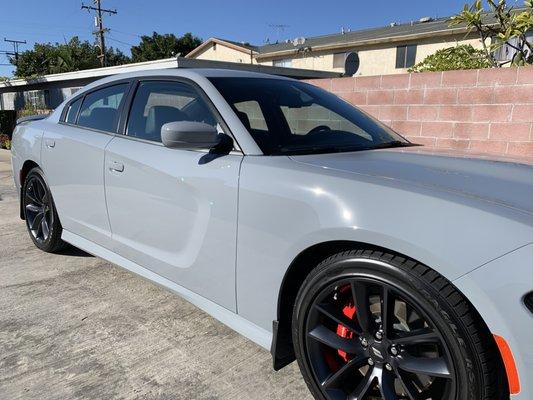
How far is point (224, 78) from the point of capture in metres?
2.89

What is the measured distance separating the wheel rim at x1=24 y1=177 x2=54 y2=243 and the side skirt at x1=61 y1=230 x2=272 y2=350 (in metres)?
0.86

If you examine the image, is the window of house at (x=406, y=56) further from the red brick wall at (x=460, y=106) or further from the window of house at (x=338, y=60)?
the red brick wall at (x=460, y=106)

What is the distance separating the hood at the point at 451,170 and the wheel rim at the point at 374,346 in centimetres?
45

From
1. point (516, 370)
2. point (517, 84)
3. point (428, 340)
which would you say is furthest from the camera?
point (517, 84)

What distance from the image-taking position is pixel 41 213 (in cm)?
421

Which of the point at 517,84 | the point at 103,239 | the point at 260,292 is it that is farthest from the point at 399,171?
the point at 517,84

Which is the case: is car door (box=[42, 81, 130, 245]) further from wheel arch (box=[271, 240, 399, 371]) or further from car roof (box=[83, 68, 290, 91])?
wheel arch (box=[271, 240, 399, 371])

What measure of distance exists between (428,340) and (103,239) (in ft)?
7.68

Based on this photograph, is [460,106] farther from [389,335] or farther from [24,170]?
[24,170]

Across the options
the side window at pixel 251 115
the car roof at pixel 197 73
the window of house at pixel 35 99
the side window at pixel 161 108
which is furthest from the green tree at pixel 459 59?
the window of house at pixel 35 99

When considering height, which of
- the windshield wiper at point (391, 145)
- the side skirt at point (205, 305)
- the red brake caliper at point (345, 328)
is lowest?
the side skirt at point (205, 305)

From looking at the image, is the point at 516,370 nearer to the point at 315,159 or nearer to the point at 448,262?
the point at 448,262

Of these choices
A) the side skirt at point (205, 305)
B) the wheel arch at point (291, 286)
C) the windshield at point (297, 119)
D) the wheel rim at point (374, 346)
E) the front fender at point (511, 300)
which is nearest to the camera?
the front fender at point (511, 300)

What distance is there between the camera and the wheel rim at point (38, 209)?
4.05 m
